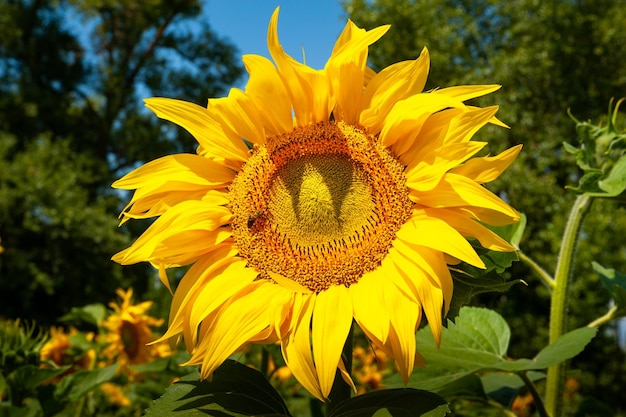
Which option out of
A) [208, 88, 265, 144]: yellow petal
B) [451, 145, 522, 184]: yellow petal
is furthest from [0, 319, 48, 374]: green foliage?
[451, 145, 522, 184]: yellow petal

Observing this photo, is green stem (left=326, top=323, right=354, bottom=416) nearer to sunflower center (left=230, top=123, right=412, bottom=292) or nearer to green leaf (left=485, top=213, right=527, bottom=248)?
sunflower center (left=230, top=123, right=412, bottom=292)

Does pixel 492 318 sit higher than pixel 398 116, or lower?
lower

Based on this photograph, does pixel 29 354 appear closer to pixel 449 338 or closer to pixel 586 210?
pixel 449 338

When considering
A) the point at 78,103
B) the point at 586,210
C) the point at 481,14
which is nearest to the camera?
the point at 586,210

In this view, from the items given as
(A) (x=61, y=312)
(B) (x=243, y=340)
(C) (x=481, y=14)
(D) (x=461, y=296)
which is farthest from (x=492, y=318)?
(C) (x=481, y=14)

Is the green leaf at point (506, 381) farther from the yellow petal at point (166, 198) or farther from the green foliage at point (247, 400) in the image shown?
the yellow petal at point (166, 198)

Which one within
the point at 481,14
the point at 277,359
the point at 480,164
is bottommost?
the point at 277,359
